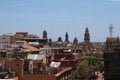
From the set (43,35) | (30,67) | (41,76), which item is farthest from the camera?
(43,35)

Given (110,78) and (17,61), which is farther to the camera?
(17,61)

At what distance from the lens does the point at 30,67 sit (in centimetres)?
Answer: 4459

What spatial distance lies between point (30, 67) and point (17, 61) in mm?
5419

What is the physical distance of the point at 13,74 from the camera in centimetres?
3756

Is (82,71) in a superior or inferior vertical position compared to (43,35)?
inferior

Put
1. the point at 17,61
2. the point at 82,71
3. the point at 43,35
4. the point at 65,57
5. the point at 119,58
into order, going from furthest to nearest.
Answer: the point at 43,35 < the point at 65,57 < the point at 82,71 < the point at 17,61 < the point at 119,58

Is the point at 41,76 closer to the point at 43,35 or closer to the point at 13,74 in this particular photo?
the point at 13,74

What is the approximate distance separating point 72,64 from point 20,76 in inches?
864

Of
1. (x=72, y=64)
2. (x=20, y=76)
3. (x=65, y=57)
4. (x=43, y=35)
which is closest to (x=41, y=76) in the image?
(x=20, y=76)

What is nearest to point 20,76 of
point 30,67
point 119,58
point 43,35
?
point 30,67

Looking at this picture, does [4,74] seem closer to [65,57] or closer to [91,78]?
[91,78]

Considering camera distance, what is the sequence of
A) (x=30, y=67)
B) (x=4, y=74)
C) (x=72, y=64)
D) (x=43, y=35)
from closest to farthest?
(x=4, y=74) < (x=30, y=67) < (x=72, y=64) < (x=43, y=35)

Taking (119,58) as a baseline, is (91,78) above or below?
below

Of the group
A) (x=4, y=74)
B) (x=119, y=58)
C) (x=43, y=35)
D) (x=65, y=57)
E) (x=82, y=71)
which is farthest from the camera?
(x=43, y=35)
